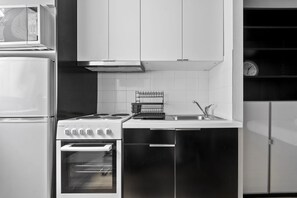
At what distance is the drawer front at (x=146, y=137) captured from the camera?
195cm

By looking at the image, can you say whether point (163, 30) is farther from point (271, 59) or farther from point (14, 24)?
point (271, 59)

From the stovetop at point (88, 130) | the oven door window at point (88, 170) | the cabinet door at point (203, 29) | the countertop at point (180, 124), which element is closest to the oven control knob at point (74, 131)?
the stovetop at point (88, 130)

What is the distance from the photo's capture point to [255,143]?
2.42 m

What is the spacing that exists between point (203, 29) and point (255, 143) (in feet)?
4.49

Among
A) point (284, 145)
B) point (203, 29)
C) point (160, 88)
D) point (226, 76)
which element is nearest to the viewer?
point (226, 76)

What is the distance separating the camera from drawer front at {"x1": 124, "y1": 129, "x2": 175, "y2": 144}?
6.39 ft

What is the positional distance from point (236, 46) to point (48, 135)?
1.86 m

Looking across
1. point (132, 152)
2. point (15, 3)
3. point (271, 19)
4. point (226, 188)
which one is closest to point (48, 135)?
point (132, 152)

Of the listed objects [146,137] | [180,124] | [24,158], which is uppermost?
[180,124]

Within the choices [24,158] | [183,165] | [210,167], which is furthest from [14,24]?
[210,167]

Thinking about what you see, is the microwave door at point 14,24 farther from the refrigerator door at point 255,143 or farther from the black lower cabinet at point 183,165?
the refrigerator door at point 255,143

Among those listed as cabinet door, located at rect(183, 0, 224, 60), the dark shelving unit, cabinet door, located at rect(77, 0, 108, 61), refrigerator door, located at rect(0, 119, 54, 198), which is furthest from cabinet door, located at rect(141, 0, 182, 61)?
refrigerator door, located at rect(0, 119, 54, 198)

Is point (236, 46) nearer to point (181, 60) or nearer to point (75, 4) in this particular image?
point (181, 60)

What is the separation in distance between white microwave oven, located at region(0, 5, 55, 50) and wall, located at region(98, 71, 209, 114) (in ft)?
3.59
